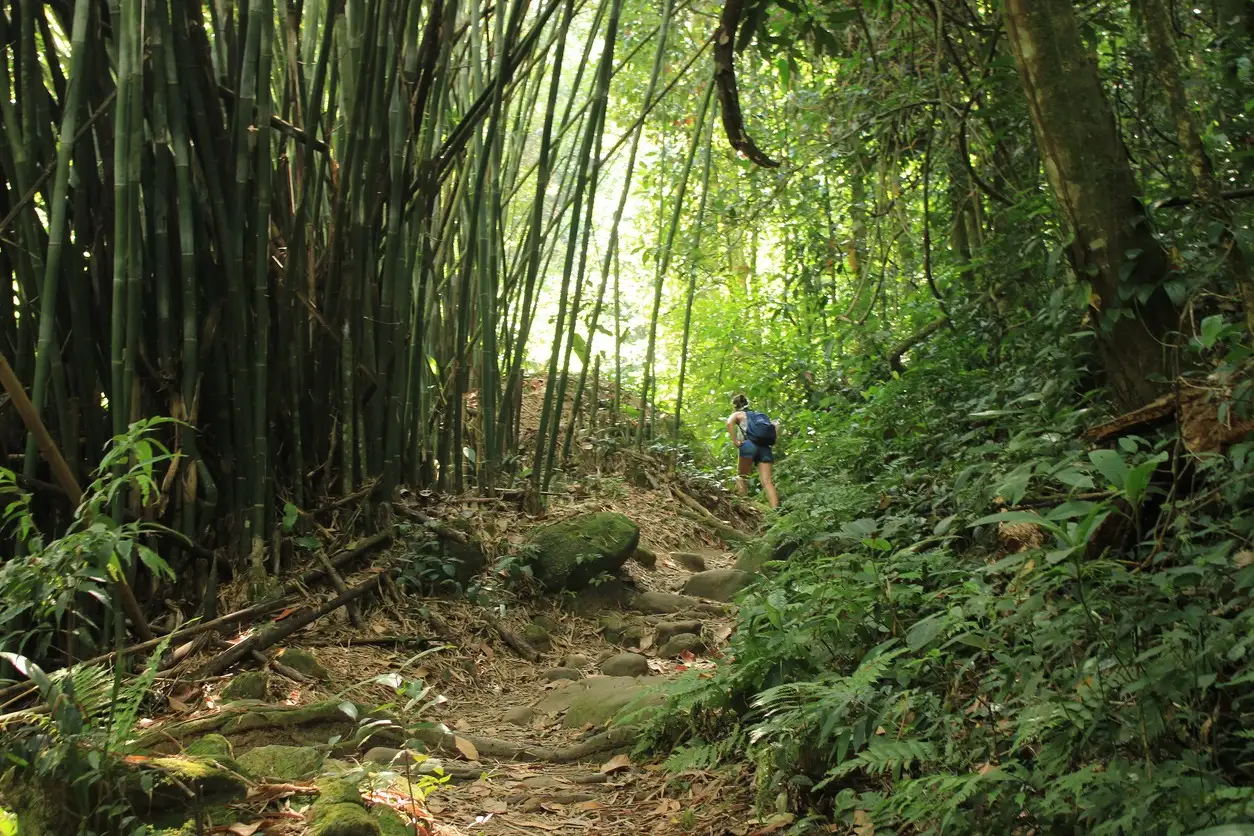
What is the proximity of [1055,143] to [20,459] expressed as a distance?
238cm

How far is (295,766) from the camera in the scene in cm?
166

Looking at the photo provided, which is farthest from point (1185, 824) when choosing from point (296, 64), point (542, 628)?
point (296, 64)

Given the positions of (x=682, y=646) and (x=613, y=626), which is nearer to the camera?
(x=682, y=646)

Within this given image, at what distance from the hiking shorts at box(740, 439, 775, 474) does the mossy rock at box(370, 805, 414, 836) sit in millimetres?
4000

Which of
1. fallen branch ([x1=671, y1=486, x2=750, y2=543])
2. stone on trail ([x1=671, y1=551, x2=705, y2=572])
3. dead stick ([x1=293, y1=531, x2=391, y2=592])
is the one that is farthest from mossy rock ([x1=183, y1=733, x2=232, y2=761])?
fallen branch ([x1=671, y1=486, x2=750, y2=543])

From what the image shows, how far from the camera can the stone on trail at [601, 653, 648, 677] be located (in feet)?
8.86

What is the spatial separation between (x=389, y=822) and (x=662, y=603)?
2.06 m

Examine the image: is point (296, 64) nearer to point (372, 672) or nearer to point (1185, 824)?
point (372, 672)

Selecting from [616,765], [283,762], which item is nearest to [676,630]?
[616,765]

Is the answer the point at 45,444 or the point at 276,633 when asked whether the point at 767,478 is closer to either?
the point at 276,633

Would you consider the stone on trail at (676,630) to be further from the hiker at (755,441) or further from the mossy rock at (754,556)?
the hiker at (755,441)

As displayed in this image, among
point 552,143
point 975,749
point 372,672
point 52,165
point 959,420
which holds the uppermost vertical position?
point 552,143

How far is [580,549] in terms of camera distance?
3.35m

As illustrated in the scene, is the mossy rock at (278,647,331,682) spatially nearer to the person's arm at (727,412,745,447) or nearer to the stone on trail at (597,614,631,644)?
the stone on trail at (597,614,631,644)
